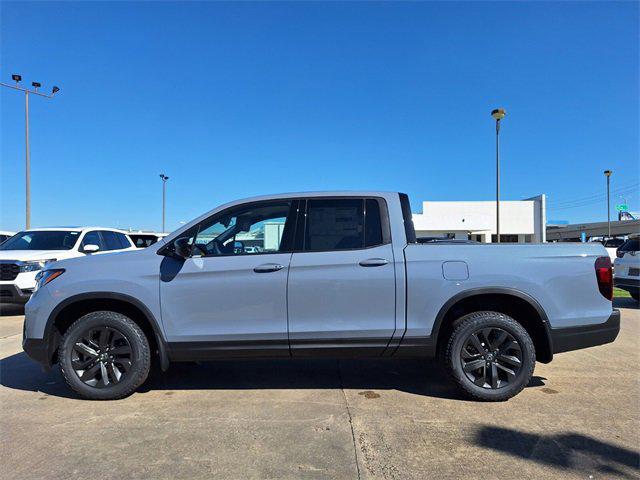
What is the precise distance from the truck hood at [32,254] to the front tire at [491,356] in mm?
8013

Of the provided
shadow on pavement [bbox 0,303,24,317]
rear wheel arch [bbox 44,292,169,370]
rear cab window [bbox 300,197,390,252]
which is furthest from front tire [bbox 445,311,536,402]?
shadow on pavement [bbox 0,303,24,317]

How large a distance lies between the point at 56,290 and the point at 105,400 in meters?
1.11

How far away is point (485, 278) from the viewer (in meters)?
4.02

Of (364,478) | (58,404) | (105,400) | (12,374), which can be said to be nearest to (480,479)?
(364,478)

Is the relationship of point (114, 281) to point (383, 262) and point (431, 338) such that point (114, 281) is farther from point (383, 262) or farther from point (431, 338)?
point (431, 338)

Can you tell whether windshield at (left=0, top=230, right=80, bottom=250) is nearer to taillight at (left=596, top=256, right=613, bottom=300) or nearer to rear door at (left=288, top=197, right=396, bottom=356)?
rear door at (left=288, top=197, right=396, bottom=356)

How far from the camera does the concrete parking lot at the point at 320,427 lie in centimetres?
296

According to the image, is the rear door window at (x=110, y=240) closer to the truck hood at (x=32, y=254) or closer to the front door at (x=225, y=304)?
the truck hood at (x=32, y=254)

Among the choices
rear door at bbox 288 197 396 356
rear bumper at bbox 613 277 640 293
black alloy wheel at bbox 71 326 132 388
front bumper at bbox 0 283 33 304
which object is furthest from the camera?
rear bumper at bbox 613 277 640 293

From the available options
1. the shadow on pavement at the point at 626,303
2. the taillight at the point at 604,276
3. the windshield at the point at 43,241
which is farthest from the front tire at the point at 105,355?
the shadow on pavement at the point at 626,303

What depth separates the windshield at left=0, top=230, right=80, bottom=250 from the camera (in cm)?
945

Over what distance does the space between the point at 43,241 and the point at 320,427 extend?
8570 millimetres

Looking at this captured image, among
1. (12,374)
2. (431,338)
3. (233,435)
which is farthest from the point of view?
(12,374)

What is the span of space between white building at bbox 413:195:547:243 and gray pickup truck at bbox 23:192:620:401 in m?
34.9
